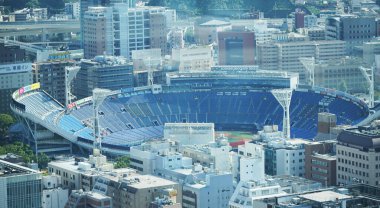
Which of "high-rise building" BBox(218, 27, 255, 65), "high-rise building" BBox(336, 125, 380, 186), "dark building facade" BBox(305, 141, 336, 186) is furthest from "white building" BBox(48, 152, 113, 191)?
"high-rise building" BBox(218, 27, 255, 65)

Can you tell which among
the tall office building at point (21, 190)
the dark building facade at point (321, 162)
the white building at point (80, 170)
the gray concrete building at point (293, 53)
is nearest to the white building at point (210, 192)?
the white building at point (80, 170)

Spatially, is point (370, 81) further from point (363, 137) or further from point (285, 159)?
point (363, 137)

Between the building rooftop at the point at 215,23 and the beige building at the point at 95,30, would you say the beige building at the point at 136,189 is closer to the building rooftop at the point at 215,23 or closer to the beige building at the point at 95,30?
the beige building at the point at 95,30

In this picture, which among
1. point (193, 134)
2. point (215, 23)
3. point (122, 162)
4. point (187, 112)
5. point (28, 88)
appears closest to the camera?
point (122, 162)

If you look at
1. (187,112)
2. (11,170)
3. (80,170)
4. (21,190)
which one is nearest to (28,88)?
(187,112)

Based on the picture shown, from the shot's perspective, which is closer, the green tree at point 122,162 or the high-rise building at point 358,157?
the high-rise building at point 358,157

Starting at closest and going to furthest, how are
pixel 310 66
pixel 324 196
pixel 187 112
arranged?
pixel 324 196 → pixel 187 112 → pixel 310 66

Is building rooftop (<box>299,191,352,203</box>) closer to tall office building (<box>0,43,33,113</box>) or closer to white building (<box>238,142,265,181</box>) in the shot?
white building (<box>238,142,265,181</box>)
